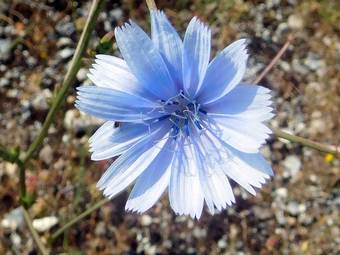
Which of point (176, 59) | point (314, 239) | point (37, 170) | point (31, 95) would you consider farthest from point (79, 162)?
point (176, 59)

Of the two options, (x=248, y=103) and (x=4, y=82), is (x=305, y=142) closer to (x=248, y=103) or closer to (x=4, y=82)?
(x=248, y=103)

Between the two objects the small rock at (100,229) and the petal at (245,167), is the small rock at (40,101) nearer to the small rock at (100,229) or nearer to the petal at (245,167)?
the small rock at (100,229)

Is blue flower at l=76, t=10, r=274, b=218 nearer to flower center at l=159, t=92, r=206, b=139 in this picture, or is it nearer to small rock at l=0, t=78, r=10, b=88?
flower center at l=159, t=92, r=206, b=139

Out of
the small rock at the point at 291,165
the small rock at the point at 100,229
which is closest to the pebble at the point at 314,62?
the small rock at the point at 291,165

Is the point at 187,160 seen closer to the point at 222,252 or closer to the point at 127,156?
the point at 127,156

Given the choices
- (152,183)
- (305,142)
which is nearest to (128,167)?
A: (152,183)

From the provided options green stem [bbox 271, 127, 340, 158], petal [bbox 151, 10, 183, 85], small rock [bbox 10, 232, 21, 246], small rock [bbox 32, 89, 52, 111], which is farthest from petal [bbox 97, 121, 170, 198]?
small rock [bbox 32, 89, 52, 111]
